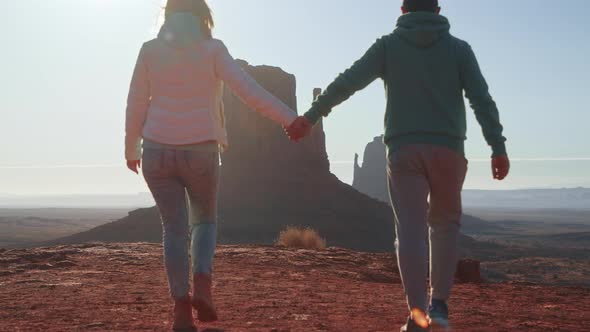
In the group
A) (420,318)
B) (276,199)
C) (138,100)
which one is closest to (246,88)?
(138,100)

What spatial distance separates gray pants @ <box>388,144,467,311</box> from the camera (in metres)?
3.62

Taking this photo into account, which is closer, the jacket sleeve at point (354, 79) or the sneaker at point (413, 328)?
the sneaker at point (413, 328)

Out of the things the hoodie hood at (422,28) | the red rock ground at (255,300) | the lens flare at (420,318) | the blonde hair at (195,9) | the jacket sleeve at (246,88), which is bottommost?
the red rock ground at (255,300)

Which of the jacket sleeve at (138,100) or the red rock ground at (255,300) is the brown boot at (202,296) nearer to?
the red rock ground at (255,300)

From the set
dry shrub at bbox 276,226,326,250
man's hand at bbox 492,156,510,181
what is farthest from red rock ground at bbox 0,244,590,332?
dry shrub at bbox 276,226,326,250

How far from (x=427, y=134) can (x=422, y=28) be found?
24.4 inches

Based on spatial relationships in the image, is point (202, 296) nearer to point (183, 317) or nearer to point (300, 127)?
point (183, 317)

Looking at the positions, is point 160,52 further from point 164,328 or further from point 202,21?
point 164,328

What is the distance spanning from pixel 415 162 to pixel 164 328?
1888 mm

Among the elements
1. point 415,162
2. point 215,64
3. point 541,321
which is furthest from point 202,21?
point 541,321

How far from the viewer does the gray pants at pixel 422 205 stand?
3.62m

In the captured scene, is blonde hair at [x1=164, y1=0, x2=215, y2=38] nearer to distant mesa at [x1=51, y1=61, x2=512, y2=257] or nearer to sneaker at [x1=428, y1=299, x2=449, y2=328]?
sneaker at [x1=428, y1=299, x2=449, y2=328]

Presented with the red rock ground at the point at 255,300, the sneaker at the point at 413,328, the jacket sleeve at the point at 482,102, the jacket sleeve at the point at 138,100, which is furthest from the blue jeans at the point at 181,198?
the jacket sleeve at the point at 482,102

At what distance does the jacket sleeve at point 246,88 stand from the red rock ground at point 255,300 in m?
1.39
